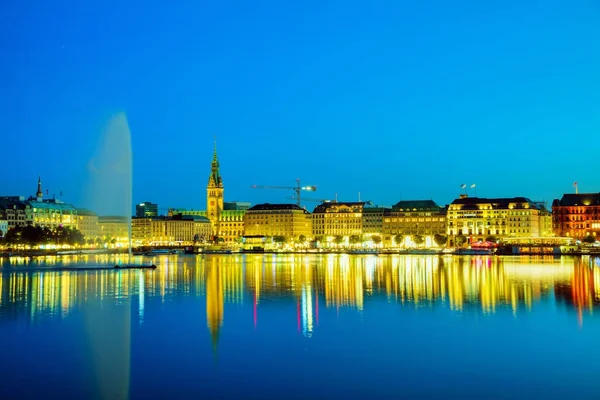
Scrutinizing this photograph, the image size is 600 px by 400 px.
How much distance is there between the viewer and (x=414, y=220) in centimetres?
18638

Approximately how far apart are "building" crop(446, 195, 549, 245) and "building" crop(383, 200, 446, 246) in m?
7.58

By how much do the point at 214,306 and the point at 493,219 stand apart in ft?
458

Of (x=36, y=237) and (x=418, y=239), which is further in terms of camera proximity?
(x=418, y=239)

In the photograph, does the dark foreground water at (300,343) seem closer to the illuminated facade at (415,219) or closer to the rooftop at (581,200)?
the rooftop at (581,200)

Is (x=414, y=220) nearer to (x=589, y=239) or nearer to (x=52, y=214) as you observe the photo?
(x=589, y=239)

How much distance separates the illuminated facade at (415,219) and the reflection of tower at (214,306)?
128m

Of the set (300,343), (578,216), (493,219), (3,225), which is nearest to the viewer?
(300,343)

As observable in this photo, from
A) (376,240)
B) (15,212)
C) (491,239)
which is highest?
(15,212)

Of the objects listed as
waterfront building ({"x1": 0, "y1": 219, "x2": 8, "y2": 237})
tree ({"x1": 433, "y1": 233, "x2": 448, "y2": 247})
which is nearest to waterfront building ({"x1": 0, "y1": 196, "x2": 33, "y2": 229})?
waterfront building ({"x1": 0, "y1": 219, "x2": 8, "y2": 237})

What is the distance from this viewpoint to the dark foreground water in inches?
848

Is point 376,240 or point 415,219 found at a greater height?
point 415,219

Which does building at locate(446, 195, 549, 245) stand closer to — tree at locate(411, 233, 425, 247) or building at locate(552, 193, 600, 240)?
building at locate(552, 193, 600, 240)

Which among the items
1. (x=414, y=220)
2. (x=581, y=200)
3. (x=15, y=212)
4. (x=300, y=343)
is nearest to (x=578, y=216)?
(x=581, y=200)

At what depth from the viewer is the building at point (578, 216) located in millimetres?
165125
